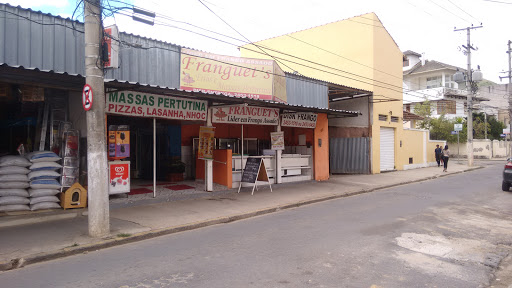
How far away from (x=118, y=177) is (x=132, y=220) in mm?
2025

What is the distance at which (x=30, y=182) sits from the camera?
846 centimetres

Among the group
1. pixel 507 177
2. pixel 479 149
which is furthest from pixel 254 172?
pixel 479 149

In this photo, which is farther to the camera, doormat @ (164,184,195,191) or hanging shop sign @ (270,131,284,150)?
hanging shop sign @ (270,131,284,150)

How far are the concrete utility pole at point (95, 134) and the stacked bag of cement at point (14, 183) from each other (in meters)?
2.80

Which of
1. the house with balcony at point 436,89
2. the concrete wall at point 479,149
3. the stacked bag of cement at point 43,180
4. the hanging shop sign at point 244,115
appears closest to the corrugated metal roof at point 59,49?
the hanging shop sign at point 244,115

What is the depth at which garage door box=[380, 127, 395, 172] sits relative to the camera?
2112 cm

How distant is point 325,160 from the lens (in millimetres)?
16969

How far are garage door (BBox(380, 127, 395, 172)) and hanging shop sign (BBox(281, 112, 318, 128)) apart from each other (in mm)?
7053

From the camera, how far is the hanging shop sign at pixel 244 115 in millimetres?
12422

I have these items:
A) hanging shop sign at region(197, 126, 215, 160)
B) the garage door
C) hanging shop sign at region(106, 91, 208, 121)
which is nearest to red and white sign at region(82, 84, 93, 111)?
hanging shop sign at region(106, 91, 208, 121)

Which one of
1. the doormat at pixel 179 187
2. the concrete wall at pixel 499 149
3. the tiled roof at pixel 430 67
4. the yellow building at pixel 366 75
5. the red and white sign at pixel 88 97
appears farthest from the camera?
the tiled roof at pixel 430 67

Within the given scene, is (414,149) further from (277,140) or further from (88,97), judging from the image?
(88,97)

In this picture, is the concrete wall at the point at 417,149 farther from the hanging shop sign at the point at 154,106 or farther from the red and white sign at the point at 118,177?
the red and white sign at the point at 118,177

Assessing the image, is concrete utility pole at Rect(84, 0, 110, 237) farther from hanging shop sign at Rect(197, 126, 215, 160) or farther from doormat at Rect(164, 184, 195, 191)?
doormat at Rect(164, 184, 195, 191)
